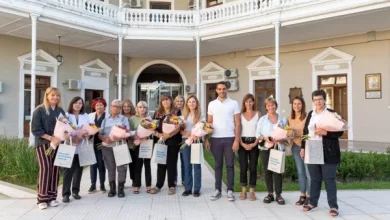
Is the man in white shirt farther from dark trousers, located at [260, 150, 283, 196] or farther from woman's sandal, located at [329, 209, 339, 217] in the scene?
woman's sandal, located at [329, 209, 339, 217]

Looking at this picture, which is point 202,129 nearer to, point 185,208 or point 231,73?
point 185,208

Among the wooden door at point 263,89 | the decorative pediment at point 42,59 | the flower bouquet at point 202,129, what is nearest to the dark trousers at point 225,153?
the flower bouquet at point 202,129

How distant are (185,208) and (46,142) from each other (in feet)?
7.79

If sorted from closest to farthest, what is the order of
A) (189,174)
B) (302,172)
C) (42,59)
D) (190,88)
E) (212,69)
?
(302,172) → (189,174) → (42,59) → (212,69) → (190,88)

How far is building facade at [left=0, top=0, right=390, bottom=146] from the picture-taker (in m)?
13.0

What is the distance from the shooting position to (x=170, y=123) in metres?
6.07

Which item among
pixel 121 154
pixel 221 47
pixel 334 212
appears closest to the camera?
pixel 334 212

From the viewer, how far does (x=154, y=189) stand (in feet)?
21.0

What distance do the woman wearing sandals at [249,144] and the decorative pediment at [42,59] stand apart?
12.6m

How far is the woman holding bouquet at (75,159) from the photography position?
5762mm

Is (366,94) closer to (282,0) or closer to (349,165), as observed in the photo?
(282,0)

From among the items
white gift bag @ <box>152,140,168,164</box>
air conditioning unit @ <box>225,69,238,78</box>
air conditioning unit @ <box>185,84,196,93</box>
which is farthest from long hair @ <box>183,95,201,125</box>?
air conditioning unit @ <box>185,84,196,93</box>

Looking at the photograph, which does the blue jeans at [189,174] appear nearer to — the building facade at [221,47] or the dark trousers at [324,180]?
the dark trousers at [324,180]

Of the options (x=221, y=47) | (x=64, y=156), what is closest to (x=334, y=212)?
(x=64, y=156)
